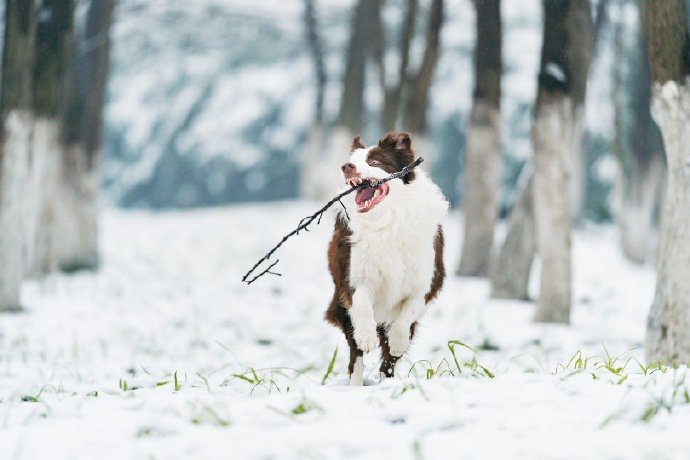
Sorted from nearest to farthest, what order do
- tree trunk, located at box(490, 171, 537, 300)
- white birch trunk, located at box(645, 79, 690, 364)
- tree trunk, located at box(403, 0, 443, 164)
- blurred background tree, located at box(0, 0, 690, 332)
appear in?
white birch trunk, located at box(645, 79, 690, 364) < blurred background tree, located at box(0, 0, 690, 332) < tree trunk, located at box(490, 171, 537, 300) < tree trunk, located at box(403, 0, 443, 164)

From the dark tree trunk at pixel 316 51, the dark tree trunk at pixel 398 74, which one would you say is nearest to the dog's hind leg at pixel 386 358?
the dark tree trunk at pixel 398 74

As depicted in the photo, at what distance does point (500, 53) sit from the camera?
12984 mm

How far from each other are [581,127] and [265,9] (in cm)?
1995

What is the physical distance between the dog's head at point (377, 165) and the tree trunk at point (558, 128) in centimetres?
504

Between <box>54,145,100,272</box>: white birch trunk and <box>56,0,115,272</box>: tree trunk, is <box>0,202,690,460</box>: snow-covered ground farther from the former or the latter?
<box>56,0,115,272</box>: tree trunk

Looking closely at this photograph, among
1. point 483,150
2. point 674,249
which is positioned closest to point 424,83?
point 483,150

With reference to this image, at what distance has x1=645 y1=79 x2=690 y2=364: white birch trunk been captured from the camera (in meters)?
6.66

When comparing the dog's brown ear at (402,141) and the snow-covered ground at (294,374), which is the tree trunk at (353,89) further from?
the dog's brown ear at (402,141)

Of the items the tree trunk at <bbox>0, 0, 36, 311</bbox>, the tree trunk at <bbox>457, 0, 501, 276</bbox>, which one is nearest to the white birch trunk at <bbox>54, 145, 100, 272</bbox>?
the tree trunk at <bbox>0, 0, 36, 311</bbox>

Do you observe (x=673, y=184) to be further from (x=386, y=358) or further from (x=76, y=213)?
(x=76, y=213)

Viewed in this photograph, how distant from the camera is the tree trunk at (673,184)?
6.67 metres

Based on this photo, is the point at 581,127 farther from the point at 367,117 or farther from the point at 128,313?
the point at 367,117

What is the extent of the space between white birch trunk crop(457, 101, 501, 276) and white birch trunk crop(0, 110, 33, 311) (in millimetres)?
6418

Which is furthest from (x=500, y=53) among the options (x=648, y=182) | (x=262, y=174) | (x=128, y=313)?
(x=262, y=174)
